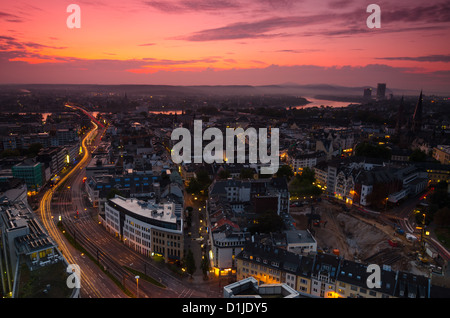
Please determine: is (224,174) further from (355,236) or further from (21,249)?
(21,249)

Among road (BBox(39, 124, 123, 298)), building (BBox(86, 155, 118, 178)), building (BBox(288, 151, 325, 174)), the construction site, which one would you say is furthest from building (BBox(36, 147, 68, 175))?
building (BBox(288, 151, 325, 174))

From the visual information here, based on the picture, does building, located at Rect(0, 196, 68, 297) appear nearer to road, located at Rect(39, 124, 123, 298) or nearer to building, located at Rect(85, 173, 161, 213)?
road, located at Rect(39, 124, 123, 298)

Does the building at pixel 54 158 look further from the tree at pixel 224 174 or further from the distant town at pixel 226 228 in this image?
the tree at pixel 224 174

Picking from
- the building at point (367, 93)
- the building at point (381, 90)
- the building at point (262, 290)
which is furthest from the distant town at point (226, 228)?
the building at point (367, 93)

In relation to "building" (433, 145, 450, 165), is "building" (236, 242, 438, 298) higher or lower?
lower

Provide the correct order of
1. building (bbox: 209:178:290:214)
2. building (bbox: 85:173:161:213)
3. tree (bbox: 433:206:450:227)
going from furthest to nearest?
building (bbox: 85:173:161:213) < building (bbox: 209:178:290:214) < tree (bbox: 433:206:450:227)

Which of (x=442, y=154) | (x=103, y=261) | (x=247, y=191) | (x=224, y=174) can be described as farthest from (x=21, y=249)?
(x=442, y=154)
